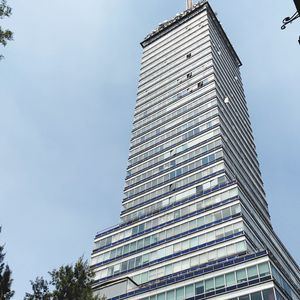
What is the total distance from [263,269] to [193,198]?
27468 millimetres

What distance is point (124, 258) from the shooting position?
75.2 m

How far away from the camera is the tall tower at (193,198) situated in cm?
5650

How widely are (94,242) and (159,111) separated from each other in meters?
42.4

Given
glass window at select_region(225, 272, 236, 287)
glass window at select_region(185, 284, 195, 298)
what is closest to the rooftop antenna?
glass window at select_region(185, 284, 195, 298)

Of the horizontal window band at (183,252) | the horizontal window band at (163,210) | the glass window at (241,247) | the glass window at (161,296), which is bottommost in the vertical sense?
the glass window at (161,296)

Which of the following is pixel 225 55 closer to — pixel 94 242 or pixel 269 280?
pixel 94 242

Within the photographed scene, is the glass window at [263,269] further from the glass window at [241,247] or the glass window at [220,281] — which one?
the glass window at [241,247]

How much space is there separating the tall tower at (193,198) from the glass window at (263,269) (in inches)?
5.1

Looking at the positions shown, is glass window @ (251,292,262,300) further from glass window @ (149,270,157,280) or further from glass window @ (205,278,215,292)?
glass window @ (149,270,157,280)

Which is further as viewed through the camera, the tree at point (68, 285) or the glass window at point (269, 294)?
the glass window at point (269, 294)

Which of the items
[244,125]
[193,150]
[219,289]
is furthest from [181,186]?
[244,125]

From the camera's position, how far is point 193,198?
77.4 m

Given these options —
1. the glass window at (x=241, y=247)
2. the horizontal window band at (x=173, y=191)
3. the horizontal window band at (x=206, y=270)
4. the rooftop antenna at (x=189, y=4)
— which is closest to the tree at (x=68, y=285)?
the horizontal window band at (x=206, y=270)

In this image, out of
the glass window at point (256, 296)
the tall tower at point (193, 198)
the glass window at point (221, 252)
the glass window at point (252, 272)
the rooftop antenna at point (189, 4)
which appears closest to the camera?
the glass window at point (256, 296)
